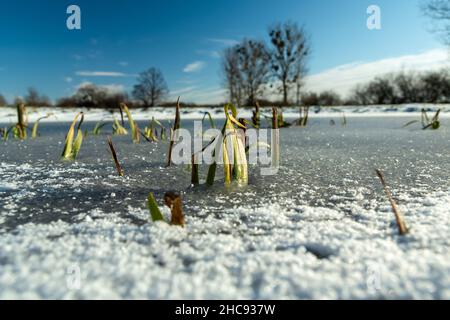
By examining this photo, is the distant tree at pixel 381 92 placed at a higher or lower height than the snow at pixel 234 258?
higher

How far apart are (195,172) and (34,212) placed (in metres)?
0.29

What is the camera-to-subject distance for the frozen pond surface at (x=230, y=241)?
286 mm

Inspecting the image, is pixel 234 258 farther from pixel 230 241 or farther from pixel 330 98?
pixel 330 98

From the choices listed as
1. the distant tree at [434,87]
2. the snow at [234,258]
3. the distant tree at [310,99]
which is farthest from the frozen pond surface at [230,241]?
the distant tree at [434,87]

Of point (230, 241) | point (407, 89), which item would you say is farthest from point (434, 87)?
point (230, 241)

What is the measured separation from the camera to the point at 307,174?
2.57ft

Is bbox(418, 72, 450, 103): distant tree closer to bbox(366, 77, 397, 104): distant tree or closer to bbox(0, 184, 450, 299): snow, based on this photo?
bbox(366, 77, 397, 104): distant tree

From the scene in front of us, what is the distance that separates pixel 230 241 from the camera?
0.38 m

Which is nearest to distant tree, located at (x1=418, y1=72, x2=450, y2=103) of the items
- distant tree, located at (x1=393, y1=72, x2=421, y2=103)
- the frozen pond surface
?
distant tree, located at (x1=393, y1=72, x2=421, y2=103)

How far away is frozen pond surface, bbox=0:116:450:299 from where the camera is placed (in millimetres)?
286

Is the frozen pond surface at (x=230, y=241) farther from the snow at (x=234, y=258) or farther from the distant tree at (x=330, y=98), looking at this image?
the distant tree at (x=330, y=98)

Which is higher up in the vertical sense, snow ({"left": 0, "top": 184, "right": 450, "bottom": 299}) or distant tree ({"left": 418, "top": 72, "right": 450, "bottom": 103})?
distant tree ({"left": 418, "top": 72, "right": 450, "bottom": 103})

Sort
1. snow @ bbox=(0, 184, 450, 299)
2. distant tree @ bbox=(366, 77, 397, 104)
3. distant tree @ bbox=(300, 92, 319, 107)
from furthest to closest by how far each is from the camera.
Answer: distant tree @ bbox=(366, 77, 397, 104), distant tree @ bbox=(300, 92, 319, 107), snow @ bbox=(0, 184, 450, 299)
